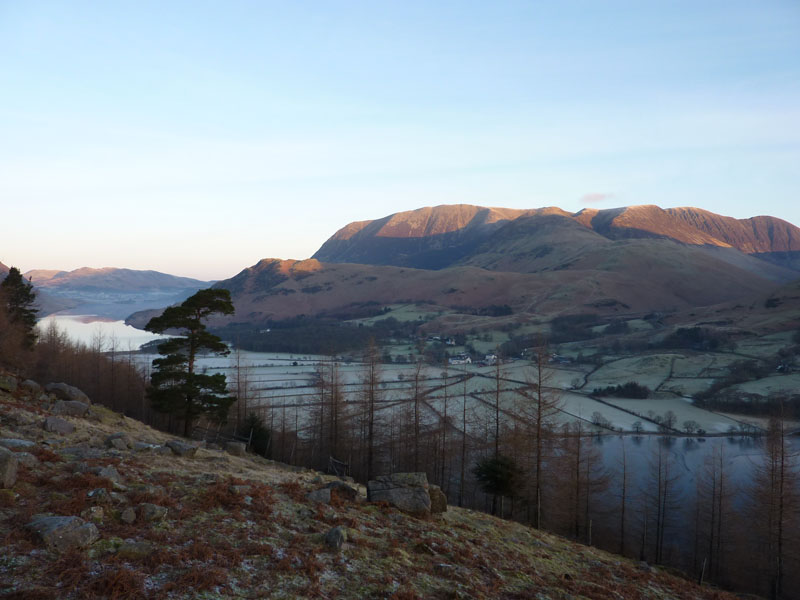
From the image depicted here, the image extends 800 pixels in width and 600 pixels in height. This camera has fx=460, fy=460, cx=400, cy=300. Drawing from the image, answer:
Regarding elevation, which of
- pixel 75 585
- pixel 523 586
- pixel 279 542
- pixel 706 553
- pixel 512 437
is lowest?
pixel 706 553

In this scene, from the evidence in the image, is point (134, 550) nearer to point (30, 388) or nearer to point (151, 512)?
point (151, 512)

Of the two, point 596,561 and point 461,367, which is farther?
point 461,367

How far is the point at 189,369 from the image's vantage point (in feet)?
106

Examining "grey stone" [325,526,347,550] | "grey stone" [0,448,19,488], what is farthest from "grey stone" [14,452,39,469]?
"grey stone" [325,526,347,550]

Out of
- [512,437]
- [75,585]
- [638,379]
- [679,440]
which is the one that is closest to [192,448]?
[75,585]

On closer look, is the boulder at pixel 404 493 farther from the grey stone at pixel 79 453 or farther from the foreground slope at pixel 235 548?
the grey stone at pixel 79 453

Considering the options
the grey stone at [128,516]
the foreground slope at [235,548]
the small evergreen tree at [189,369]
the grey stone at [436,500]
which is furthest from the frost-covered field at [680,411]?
the grey stone at [128,516]

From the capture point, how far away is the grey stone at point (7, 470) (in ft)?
32.5

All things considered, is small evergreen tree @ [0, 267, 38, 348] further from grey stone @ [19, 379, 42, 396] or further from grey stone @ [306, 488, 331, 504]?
grey stone @ [306, 488, 331, 504]

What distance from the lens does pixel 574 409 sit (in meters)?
70.8

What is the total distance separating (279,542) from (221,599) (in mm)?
2716

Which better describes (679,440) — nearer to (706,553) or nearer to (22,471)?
(706,553)

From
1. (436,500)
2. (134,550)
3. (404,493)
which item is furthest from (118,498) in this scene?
(436,500)

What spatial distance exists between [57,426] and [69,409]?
241 inches
